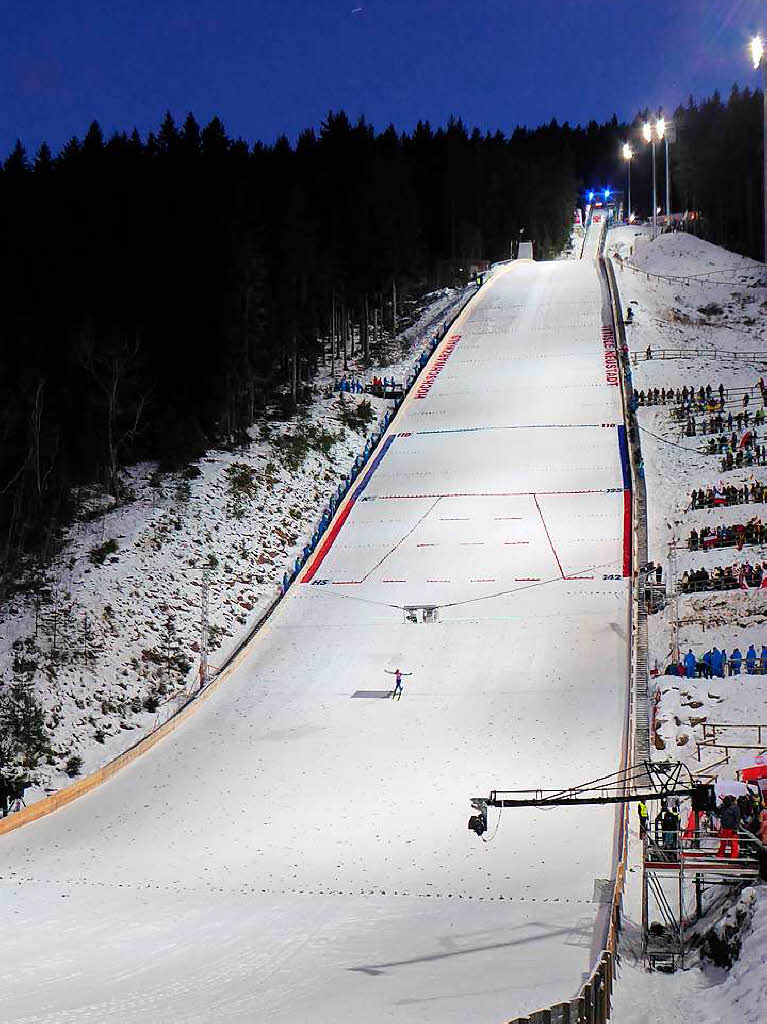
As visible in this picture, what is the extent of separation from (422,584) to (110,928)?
57.4 feet

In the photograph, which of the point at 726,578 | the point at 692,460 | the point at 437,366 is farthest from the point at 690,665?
the point at 437,366

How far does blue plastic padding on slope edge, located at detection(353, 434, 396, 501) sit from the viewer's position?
130 ft

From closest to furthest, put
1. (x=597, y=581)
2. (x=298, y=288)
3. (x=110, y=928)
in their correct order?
1. (x=110, y=928)
2. (x=597, y=581)
3. (x=298, y=288)

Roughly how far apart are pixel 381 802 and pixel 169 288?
23.8m

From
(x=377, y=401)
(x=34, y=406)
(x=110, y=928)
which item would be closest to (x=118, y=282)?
(x=34, y=406)

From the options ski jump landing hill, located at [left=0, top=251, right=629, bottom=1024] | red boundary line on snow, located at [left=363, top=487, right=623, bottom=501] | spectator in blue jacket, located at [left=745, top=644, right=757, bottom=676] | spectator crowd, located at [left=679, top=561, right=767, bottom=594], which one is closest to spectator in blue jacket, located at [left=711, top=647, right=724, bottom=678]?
spectator in blue jacket, located at [left=745, top=644, right=757, bottom=676]

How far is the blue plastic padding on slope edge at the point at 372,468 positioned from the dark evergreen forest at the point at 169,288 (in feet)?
13.7

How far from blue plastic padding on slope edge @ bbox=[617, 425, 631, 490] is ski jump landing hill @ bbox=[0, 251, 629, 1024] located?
23 cm

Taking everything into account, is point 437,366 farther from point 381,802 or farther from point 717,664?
point 381,802

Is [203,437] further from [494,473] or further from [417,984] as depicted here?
[417,984]

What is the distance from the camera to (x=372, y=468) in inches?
1640

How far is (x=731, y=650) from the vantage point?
25.2m

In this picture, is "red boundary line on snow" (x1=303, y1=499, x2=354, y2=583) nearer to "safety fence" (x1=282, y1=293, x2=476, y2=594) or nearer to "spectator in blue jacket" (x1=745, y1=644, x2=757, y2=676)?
"safety fence" (x1=282, y1=293, x2=476, y2=594)

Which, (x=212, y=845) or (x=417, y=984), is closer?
(x=417, y=984)
